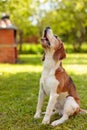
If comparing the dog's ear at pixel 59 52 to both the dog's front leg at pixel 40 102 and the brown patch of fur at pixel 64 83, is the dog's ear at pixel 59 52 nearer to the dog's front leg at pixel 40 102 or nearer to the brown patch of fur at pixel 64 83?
the brown patch of fur at pixel 64 83

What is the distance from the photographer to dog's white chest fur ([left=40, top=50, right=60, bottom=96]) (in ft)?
18.1

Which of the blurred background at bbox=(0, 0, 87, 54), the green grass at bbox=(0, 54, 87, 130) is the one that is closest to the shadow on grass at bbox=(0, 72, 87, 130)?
the green grass at bbox=(0, 54, 87, 130)

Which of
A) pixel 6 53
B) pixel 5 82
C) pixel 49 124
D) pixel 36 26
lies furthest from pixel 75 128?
pixel 36 26

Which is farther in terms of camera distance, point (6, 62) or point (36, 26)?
point (36, 26)

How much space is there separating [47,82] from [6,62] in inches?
621

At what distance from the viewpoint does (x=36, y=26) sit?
133 feet

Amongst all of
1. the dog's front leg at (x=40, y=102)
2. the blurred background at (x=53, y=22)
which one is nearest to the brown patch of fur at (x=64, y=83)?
the dog's front leg at (x=40, y=102)

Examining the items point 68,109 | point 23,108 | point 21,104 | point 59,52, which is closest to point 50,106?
point 68,109

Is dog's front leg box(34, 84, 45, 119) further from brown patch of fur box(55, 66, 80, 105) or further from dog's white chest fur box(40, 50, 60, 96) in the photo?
brown patch of fur box(55, 66, 80, 105)

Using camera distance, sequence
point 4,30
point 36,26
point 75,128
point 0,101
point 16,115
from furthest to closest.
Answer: point 36,26, point 4,30, point 0,101, point 16,115, point 75,128

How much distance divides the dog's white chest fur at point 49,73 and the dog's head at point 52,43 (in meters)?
0.10

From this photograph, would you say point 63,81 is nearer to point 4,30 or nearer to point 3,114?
point 3,114

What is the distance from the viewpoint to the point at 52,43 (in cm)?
536

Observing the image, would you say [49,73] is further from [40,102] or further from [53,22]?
[53,22]
